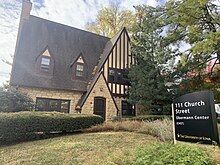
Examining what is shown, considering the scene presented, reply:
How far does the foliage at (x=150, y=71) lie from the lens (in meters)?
17.3

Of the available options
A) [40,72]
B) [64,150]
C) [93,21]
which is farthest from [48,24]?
[64,150]

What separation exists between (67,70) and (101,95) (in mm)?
3792

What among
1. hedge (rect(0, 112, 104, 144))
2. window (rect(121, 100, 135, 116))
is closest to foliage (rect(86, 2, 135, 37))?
window (rect(121, 100, 135, 116))

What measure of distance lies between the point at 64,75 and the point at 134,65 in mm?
6251

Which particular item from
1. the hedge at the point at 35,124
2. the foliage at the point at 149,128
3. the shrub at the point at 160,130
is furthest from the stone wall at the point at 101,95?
the shrub at the point at 160,130

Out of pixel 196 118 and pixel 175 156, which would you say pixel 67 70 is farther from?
pixel 175 156

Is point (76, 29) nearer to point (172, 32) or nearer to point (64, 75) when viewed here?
point (64, 75)

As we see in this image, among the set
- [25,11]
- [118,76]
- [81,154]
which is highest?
[25,11]

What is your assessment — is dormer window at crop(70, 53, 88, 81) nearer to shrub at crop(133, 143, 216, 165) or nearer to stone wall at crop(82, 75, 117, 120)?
stone wall at crop(82, 75, 117, 120)

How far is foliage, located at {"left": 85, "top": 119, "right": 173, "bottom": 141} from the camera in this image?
26.4 ft

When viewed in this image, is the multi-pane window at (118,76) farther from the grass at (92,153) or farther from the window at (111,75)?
the grass at (92,153)

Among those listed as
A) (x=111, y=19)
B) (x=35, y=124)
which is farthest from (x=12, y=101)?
(x=111, y=19)

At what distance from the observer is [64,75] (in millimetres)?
18375

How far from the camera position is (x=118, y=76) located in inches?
770
